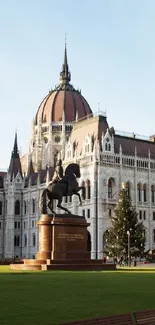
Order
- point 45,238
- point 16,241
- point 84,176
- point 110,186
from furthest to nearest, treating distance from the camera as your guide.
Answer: point 16,241 → point 84,176 → point 110,186 → point 45,238

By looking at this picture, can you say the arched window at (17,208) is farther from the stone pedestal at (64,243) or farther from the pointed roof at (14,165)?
the stone pedestal at (64,243)

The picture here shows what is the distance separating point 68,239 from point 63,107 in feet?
337

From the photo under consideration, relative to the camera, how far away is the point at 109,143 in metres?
91.1

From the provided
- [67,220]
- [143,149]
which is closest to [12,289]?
[67,220]

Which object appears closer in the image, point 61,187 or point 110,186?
point 61,187

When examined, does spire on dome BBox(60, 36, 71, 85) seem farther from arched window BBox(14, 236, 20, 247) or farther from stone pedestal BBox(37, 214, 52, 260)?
stone pedestal BBox(37, 214, 52, 260)

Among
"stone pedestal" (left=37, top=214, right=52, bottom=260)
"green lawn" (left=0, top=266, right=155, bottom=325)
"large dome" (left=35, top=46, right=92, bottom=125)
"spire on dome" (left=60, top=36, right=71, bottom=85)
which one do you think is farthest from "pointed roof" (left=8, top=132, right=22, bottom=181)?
"green lawn" (left=0, top=266, right=155, bottom=325)

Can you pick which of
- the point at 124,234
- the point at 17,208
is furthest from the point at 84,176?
the point at 17,208

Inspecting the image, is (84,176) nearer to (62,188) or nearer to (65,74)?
(62,188)

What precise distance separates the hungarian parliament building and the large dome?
0.27 meters

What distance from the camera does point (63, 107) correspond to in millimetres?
136750

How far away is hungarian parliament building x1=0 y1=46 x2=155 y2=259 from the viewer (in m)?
88.3

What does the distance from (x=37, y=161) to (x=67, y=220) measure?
99258 millimetres

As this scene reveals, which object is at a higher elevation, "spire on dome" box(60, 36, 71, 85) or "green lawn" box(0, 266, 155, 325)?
"spire on dome" box(60, 36, 71, 85)
